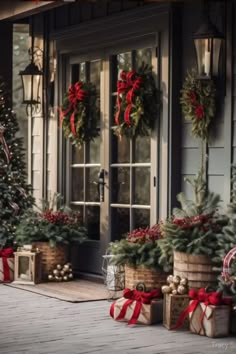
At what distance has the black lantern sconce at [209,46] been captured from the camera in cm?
720

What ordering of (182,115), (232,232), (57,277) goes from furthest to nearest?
1. (57,277)
2. (182,115)
3. (232,232)

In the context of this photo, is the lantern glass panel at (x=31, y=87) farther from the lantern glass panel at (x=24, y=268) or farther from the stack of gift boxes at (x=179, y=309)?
the stack of gift boxes at (x=179, y=309)

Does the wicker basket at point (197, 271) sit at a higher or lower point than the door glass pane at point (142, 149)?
lower

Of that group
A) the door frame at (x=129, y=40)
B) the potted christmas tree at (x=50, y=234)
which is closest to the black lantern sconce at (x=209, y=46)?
the door frame at (x=129, y=40)

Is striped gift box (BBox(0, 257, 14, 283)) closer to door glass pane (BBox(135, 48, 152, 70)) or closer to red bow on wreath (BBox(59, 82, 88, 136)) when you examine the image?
red bow on wreath (BBox(59, 82, 88, 136))

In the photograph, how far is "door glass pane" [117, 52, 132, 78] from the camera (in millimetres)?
8633

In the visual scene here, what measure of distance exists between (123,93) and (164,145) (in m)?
0.67

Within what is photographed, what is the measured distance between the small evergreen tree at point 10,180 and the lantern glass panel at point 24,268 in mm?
414

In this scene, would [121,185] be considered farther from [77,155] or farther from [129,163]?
[77,155]

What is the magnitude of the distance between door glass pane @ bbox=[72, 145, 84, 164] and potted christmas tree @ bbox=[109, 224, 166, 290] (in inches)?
92.0

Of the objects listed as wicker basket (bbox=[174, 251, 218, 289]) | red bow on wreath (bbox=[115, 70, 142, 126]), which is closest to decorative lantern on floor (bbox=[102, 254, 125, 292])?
wicker basket (bbox=[174, 251, 218, 289])

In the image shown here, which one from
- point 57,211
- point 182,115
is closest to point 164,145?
point 182,115

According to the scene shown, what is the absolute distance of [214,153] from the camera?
7504 mm

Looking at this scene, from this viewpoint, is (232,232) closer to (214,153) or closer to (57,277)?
(214,153)
